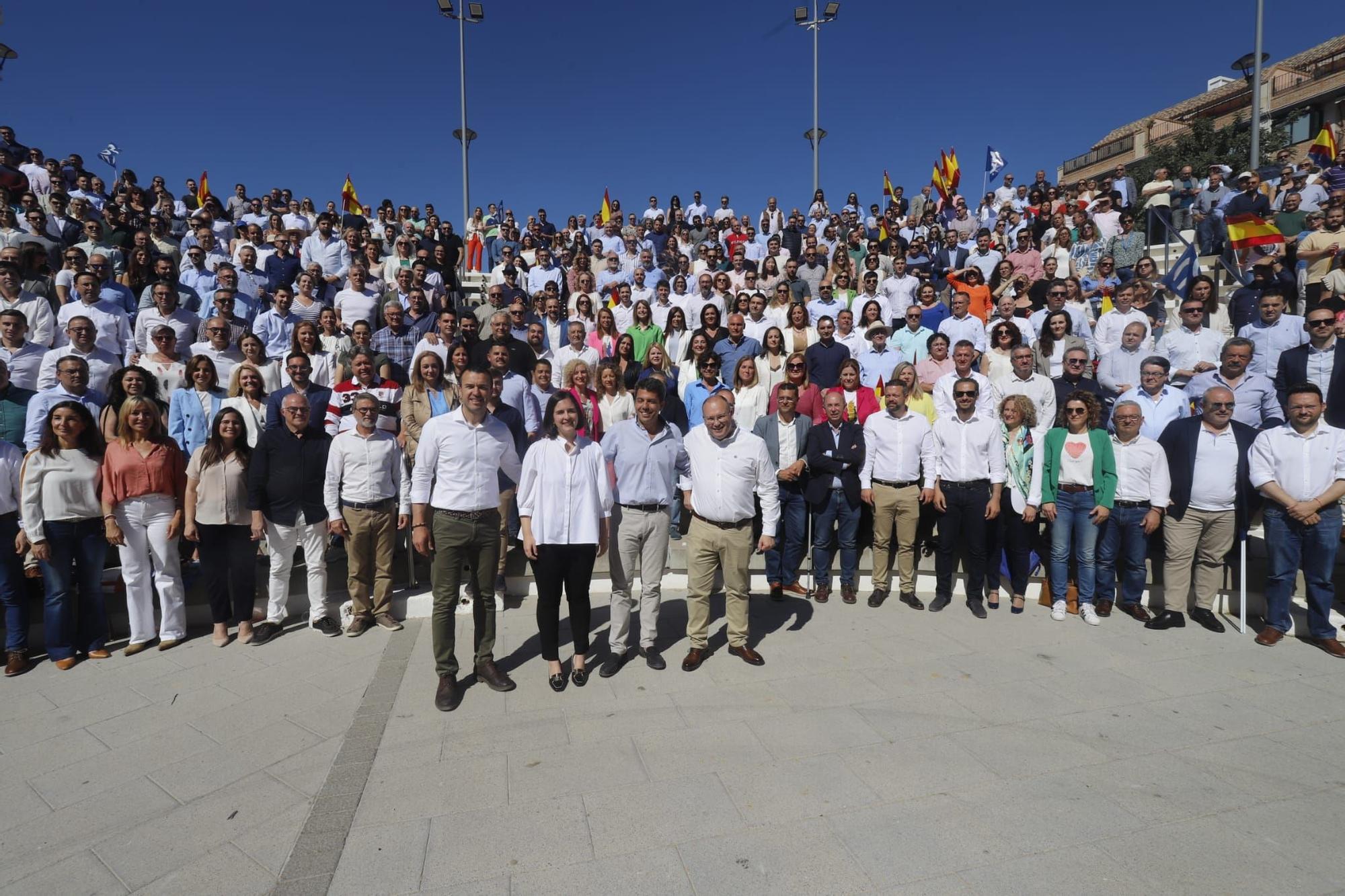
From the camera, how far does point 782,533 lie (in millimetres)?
6477

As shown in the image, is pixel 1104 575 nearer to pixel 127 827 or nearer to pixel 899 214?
pixel 127 827

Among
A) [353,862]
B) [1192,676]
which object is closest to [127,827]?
[353,862]

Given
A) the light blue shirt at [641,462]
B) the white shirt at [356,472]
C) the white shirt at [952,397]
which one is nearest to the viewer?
the light blue shirt at [641,462]

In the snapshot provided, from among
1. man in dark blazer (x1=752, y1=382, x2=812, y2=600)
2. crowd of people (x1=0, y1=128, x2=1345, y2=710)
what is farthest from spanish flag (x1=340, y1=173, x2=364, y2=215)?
man in dark blazer (x1=752, y1=382, x2=812, y2=600)

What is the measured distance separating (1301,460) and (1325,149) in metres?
13.1

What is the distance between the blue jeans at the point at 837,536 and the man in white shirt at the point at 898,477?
0.20 meters

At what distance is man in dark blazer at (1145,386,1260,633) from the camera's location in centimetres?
558

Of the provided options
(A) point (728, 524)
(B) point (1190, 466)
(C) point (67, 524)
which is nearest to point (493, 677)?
(A) point (728, 524)

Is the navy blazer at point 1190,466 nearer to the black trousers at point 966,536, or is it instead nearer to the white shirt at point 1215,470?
the white shirt at point 1215,470

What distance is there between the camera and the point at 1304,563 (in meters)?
5.34

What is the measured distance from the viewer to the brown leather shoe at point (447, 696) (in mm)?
4305

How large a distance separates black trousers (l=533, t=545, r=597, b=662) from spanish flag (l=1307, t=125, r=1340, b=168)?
1701 cm

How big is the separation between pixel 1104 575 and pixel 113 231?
1247cm

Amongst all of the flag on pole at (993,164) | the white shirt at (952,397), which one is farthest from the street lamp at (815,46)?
the white shirt at (952,397)
